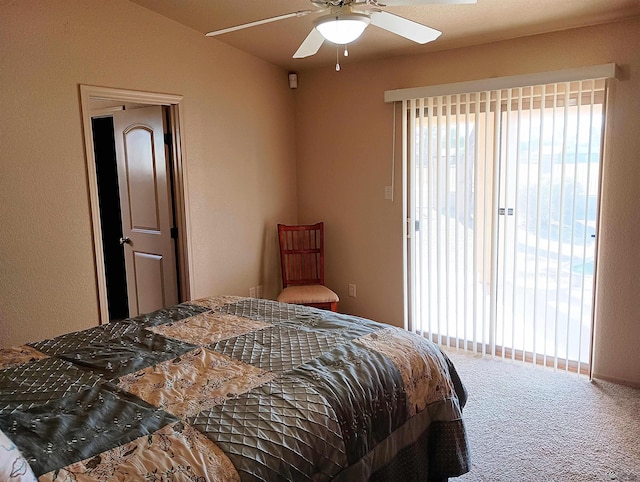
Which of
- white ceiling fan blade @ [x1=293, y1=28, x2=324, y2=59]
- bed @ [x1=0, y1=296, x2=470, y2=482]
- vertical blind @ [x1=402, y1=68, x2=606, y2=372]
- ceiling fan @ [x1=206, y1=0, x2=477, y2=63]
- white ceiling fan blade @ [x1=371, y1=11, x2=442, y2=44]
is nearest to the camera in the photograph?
bed @ [x1=0, y1=296, x2=470, y2=482]


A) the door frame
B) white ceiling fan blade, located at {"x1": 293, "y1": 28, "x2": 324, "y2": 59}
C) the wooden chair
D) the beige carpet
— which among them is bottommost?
the beige carpet

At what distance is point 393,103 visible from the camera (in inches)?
159

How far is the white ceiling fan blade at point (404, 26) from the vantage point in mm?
2148

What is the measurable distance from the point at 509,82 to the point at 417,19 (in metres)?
0.75

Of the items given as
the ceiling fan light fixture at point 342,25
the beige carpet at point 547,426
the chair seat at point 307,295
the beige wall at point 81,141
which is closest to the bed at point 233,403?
the beige carpet at point 547,426

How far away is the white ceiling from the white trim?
29 centimetres

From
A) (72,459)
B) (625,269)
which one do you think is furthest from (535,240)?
(72,459)

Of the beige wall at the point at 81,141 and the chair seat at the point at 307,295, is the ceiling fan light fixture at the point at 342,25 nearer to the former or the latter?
the beige wall at the point at 81,141

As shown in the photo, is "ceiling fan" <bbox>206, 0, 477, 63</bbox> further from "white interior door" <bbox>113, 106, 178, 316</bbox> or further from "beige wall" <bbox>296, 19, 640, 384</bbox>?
"white interior door" <bbox>113, 106, 178, 316</bbox>

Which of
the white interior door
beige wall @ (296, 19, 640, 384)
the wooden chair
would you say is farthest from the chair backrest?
the white interior door

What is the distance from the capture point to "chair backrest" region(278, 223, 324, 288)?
448cm

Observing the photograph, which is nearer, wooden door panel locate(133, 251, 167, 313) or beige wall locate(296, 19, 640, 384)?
beige wall locate(296, 19, 640, 384)

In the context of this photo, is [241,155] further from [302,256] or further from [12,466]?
[12,466]

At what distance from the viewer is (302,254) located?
4547 millimetres
